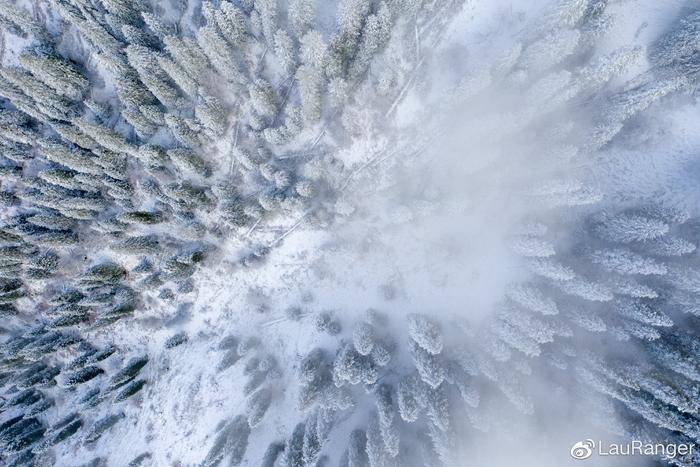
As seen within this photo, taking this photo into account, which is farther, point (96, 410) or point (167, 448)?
point (96, 410)

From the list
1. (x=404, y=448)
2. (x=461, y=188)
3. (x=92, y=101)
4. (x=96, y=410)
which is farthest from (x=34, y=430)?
(x=461, y=188)

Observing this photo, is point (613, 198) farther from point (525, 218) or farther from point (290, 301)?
point (290, 301)

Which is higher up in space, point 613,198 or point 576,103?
point 576,103

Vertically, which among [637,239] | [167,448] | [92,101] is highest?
[92,101]

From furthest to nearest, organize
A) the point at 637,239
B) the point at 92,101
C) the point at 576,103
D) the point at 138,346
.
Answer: the point at 138,346 < the point at 92,101 < the point at 576,103 < the point at 637,239

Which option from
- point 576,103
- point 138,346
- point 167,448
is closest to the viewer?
point 576,103

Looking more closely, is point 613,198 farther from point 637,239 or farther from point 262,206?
point 262,206
